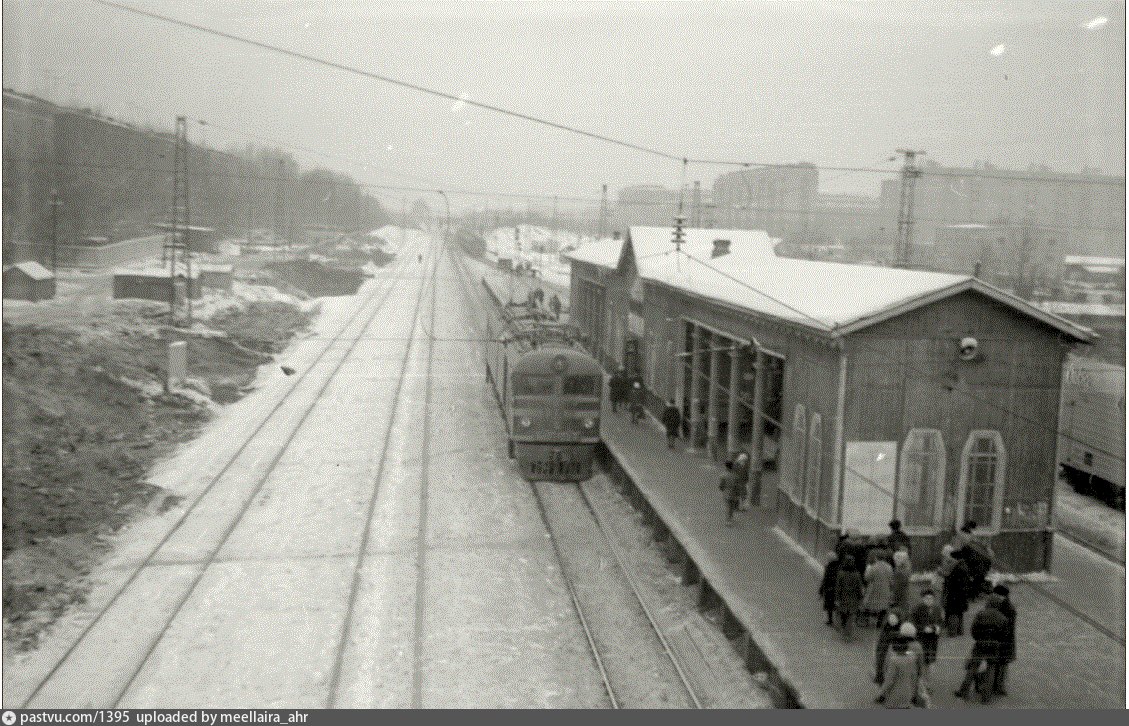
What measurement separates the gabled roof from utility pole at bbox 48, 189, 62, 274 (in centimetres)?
1129

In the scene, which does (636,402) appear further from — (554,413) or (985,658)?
(985,658)

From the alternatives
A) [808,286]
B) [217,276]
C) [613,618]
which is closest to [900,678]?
[613,618]

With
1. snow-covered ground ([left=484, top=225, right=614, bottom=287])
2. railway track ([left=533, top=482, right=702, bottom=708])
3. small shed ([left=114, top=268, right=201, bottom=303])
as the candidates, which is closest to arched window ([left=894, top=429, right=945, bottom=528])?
railway track ([left=533, top=482, right=702, bottom=708])

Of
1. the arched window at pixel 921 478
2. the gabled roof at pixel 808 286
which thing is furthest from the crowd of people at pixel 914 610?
the gabled roof at pixel 808 286

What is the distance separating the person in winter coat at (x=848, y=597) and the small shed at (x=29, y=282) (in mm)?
12266

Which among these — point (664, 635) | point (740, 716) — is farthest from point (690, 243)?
point (740, 716)

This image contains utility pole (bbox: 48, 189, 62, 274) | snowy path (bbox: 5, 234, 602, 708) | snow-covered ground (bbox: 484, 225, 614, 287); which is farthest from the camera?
snow-covered ground (bbox: 484, 225, 614, 287)

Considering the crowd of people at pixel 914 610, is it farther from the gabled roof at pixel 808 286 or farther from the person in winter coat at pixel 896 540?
the gabled roof at pixel 808 286

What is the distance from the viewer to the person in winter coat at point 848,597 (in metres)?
9.56

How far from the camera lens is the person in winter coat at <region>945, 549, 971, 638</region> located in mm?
9773

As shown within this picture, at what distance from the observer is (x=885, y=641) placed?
855 cm

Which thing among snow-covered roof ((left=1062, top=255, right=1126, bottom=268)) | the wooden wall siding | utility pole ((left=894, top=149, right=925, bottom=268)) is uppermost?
utility pole ((left=894, top=149, right=925, bottom=268))

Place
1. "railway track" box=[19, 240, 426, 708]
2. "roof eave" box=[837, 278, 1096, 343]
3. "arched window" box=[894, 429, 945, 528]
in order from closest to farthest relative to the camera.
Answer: "railway track" box=[19, 240, 426, 708] < "roof eave" box=[837, 278, 1096, 343] < "arched window" box=[894, 429, 945, 528]

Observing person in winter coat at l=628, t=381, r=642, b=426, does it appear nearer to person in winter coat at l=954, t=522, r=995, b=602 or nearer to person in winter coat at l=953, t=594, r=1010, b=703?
person in winter coat at l=954, t=522, r=995, b=602
